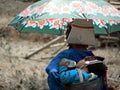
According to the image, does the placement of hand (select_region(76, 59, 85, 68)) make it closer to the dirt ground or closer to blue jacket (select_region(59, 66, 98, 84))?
blue jacket (select_region(59, 66, 98, 84))

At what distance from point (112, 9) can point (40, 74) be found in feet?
15.6

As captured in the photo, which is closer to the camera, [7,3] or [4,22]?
[4,22]

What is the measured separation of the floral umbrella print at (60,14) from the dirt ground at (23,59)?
354 cm

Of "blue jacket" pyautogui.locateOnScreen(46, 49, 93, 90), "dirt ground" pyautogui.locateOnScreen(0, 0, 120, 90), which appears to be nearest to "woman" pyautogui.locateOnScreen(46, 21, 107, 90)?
"blue jacket" pyautogui.locateOnScreen(46, 49, 93, 90)

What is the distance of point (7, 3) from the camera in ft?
50.0

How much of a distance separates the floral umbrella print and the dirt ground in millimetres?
3538

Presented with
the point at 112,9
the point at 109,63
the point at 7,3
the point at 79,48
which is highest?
the point at 112,9

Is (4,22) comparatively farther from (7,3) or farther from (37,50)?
(37,50)

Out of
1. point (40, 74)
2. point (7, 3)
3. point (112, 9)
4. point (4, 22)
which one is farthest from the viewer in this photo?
point (7, 3)

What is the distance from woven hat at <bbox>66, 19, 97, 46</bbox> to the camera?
293cm

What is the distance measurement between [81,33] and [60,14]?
34cm

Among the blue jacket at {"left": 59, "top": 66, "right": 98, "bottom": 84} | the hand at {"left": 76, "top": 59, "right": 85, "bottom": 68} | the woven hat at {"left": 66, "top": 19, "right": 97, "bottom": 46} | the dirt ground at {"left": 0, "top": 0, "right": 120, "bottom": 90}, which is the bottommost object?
the dirt ground at {"left": 0, "top": 0, "right": 120, "bottom": 90}

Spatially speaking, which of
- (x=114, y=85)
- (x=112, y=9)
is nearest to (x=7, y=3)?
(x=114, y=85)

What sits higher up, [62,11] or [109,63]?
[62,11]
